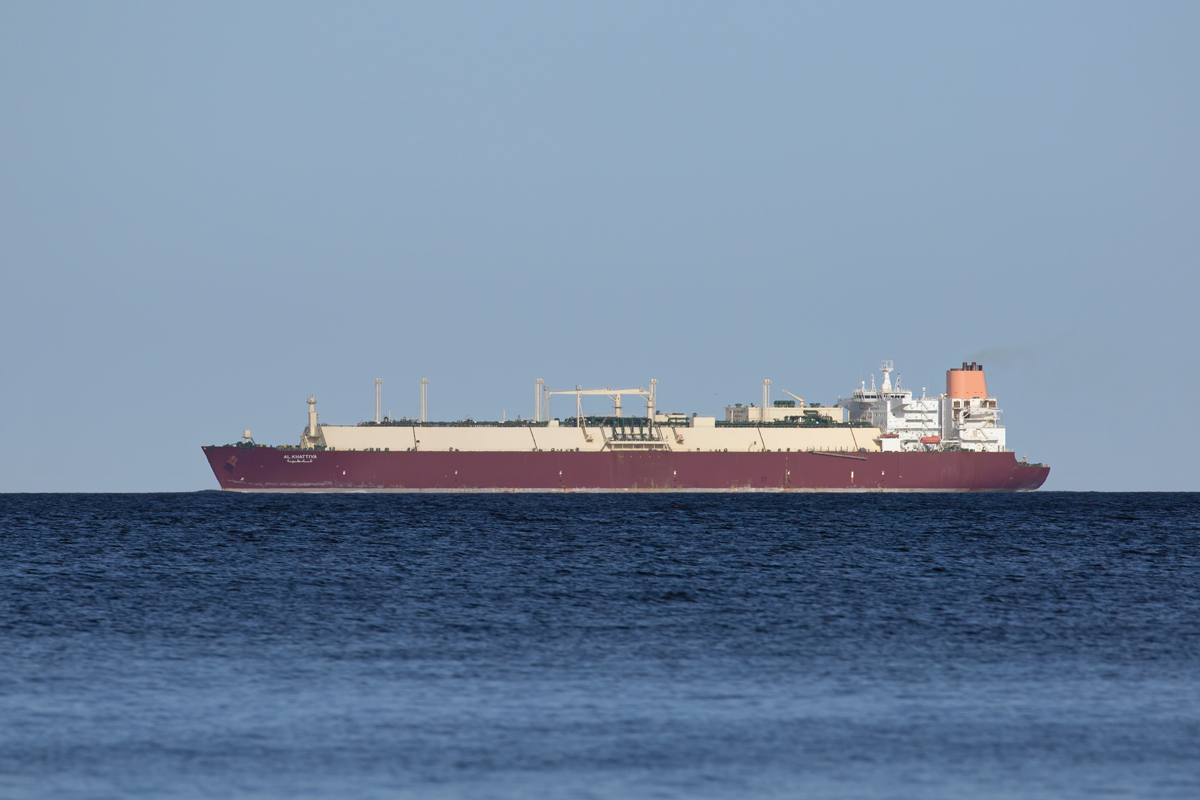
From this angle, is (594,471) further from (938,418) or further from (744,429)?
(938,418)

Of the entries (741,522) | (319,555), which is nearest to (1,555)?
(319,555)

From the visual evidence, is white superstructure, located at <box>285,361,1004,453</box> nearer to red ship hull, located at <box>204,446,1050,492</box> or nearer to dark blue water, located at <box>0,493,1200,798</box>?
red ship hull, located at <box>204,446,1050,492</box>

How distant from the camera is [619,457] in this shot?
90.2 meters

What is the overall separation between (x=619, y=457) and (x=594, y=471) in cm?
181

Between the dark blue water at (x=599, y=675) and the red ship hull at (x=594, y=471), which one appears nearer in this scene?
the dark blue water at (x=599, y=675)

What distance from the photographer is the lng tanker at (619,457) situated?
8806 centimetres

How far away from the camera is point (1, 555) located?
3947 cm

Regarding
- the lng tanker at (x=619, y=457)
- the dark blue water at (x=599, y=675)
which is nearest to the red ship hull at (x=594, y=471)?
the lng tanker at (x=619, y=457)

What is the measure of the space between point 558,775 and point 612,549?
93.0 ft

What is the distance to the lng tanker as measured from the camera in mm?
88062

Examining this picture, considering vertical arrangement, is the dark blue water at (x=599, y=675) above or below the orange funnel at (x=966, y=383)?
below

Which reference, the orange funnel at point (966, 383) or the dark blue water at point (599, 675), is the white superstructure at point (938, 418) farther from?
the dark blue water at point (599, 675)

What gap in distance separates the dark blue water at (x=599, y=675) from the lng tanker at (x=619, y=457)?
4925cm

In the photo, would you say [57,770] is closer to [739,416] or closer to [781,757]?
[781,757]
